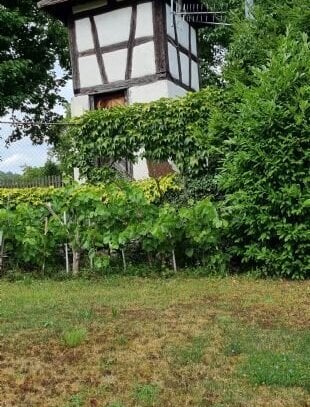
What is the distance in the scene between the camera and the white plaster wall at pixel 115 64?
543 inches

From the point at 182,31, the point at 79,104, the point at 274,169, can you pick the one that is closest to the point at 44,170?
the point at 79,104

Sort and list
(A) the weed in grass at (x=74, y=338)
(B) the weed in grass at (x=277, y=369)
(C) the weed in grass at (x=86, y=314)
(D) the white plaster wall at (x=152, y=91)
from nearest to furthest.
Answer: (B) the weed in grass at (x=277, y=369) < (A) the weed in grass at (x=74, y=338) < (C) the weed in grass at (x=86, y=314) < (D) the white plaster wall at (x=152, y=91)

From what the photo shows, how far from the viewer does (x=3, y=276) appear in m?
8.76

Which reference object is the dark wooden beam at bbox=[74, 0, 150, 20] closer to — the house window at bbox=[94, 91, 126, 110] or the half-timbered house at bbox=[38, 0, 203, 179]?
the half-timbered house at bbox=[38, 0, 203, 179]

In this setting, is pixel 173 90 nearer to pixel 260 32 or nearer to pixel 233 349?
pixel 260 32

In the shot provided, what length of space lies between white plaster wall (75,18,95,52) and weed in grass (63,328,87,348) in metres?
10.6

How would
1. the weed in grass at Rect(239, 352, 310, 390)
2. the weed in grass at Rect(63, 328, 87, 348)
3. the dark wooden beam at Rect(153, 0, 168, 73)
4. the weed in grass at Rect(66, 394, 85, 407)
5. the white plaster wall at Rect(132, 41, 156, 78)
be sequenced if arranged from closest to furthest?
the weed in grass at Rect(66, 394, 85, 407) < the weed in grass at Rect(239, 352, 310, 390) < the weed in grass at Rect(63, 328, 87, 348) < the dark wooden beam at Rect(153, 0, 168, 73) < the white plaster wall at Rect(132, 41, 156, 78)

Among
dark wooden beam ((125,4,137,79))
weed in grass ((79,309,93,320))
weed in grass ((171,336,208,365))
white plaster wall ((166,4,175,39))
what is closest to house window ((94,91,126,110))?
dark wooden beam ((125,4,137,79))

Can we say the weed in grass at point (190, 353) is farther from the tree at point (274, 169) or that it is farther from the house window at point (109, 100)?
the house window at point (109, 100)

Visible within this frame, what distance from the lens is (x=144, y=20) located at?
44.6 ft

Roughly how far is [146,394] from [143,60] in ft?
35.9

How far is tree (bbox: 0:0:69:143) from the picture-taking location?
Result: 1712cm

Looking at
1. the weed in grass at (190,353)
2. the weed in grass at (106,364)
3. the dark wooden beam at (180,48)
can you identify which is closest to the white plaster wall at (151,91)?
the dark wooden beam at (180,48)

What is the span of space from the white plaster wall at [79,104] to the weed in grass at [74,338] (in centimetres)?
1012
